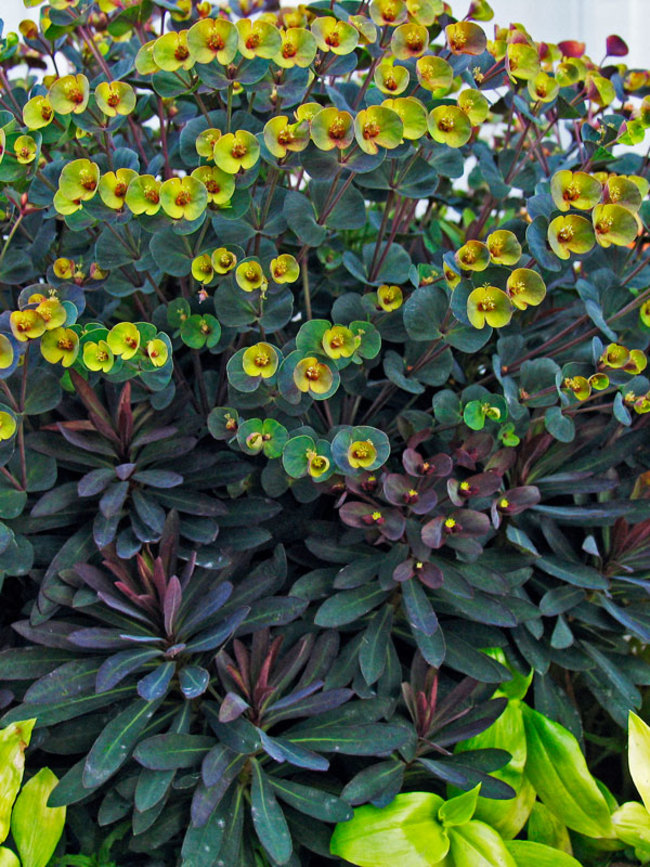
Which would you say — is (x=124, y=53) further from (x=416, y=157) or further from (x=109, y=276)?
(x=416, y=157)

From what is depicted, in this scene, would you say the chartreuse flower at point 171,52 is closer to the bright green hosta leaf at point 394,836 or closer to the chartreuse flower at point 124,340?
the chartreuse flower at point 124,340

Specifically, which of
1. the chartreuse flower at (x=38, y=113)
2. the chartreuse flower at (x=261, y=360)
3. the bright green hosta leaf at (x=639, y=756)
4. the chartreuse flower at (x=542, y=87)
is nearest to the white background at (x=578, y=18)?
the chartreuse flower at (x=542, y=87)

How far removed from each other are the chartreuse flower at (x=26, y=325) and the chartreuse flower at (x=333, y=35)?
1.22ft

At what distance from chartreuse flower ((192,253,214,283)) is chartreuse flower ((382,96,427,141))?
0.23 metres

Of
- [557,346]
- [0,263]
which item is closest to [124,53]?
[0,263]

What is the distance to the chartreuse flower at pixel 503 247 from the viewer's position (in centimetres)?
83

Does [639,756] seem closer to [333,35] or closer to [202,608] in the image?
[202,608]

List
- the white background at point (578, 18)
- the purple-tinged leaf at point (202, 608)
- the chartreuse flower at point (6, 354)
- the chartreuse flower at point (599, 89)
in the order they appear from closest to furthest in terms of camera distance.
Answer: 1. the chartreuse flower at point (6, 354)
2. the purple-tinged leaf at point (202, 608)
3. the chartreuse flower at point (599, 89)
4. the white background at point (578, 18)

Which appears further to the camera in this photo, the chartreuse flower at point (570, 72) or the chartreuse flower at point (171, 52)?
the chartreuse flower at point (570, 72)

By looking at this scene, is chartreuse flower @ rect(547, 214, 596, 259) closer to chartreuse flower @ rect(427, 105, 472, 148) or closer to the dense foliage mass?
the dense foliage mass

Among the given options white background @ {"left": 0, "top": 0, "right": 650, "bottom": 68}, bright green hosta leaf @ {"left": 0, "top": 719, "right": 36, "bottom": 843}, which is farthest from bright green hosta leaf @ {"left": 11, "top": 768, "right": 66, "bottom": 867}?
white background @ {"left": 0, "top": 0, "right": 650, "bottom": 68}

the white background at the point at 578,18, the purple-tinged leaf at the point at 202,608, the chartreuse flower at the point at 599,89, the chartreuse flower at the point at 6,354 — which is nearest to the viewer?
the chartreuse flower at the point at 6,354

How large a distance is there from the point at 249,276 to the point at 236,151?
0.39ft

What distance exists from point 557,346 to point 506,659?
39cm
